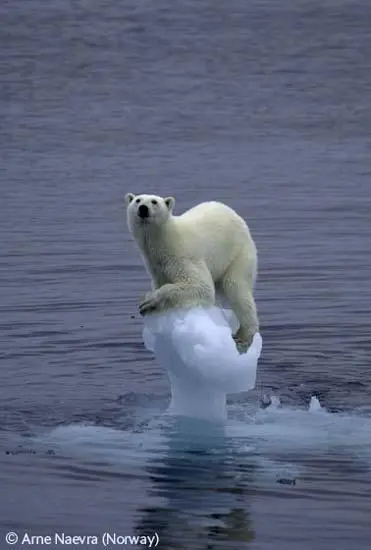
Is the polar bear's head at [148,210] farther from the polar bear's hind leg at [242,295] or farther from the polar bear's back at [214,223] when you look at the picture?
the polar bear's hind leg at [242,295]

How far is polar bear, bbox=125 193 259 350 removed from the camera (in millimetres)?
10469

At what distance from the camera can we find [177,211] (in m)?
18.0

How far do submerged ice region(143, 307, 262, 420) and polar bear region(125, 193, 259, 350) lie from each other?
0.38ft

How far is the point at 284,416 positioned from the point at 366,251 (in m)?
5.53

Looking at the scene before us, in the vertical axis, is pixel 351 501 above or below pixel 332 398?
below

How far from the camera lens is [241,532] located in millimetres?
8844

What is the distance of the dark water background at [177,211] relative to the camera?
30.7ft

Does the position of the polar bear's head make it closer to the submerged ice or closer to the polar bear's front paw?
the polar bear's front paw

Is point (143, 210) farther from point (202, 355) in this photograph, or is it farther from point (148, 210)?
point (202, 355)

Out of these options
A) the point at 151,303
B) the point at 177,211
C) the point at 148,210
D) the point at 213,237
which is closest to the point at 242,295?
the point at 213,237

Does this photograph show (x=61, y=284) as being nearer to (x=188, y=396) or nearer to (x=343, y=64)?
(x=188, y=396)

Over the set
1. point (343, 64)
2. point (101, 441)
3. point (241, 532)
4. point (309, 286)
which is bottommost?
point (241, 532)

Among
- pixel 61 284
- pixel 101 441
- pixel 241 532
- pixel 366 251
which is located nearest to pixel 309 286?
pixel 366 251

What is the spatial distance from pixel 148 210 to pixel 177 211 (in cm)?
772
